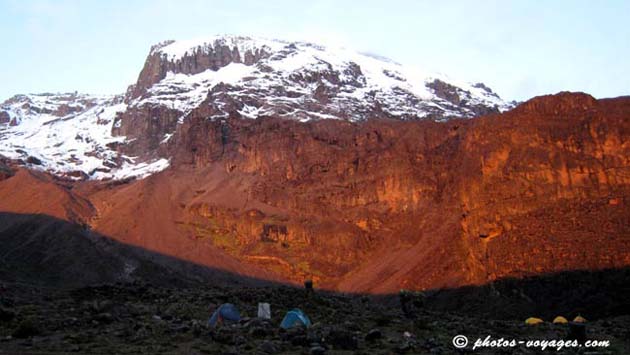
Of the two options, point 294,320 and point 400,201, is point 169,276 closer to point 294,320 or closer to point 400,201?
point 400,201

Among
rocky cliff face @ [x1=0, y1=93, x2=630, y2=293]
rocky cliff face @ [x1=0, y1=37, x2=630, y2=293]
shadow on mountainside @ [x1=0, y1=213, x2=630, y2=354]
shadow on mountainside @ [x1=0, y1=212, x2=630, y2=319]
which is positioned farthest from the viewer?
rocky cliff face @ [x1=0, y1=37, x2=630, y2=293]

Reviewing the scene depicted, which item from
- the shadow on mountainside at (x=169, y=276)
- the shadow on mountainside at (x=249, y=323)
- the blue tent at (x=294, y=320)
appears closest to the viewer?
the shadow on mountainside at (x=249, y=323)

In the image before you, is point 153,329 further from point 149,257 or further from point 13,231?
point 13,231

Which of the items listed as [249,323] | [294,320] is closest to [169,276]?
[294,320]

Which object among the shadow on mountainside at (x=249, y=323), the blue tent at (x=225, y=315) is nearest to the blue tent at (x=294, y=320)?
the shadow on mountainside at (x=249, y=323)

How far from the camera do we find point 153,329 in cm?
2614

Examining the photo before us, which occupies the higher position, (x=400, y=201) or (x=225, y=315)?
(x=400, y=201)

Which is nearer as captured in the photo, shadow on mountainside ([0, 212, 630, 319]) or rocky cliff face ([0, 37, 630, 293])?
shadow on mountainside ([0, 212, 630, 319])

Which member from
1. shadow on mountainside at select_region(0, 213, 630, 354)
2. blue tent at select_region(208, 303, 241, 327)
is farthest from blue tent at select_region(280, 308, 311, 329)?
blue tent at select_region(208, 303, 241, 327)

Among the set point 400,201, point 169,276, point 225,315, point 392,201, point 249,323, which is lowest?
point 249,323

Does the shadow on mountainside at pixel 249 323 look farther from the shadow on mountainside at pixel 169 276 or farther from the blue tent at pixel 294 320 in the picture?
the blue tent at pixel 294 320

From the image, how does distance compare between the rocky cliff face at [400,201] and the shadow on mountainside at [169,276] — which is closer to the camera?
the shadow on mountainside at [169,276]

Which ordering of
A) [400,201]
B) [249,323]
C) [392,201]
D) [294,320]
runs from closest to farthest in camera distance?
[249,323] → [294,320] → [400,201] → [392,201]

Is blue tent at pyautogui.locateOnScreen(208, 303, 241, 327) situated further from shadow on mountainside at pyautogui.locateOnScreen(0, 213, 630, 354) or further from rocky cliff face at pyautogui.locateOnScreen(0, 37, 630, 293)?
rocky cliff face at pyautogui.locateOnScreen(0, 37, 630, 293)
